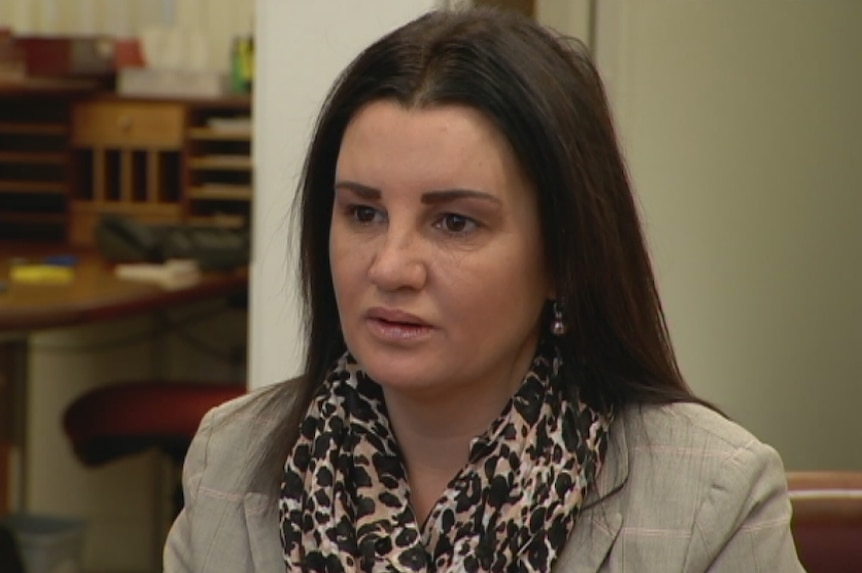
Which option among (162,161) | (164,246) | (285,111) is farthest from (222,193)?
(285,111)

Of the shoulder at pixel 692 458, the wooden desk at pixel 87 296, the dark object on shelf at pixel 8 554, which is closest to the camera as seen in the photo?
the shoulder at pixel 692 458

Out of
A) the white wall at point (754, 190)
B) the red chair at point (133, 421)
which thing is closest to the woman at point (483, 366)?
the white wall at point (754, 190)

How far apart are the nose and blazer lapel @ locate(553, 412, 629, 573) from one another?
0.29m

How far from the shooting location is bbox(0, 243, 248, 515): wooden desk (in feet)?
11.3

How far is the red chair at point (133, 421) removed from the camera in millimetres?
3961

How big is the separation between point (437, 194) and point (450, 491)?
0.97 ft

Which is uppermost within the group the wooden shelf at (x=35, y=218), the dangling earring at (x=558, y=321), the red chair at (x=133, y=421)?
the dangling earring at (x=558, y=321)

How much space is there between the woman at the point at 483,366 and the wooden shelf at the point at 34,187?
3917 millimetres

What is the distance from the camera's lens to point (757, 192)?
9.73 ft

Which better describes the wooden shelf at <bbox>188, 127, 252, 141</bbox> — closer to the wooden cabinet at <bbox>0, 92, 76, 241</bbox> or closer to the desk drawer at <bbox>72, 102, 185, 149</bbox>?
the desk drawer at <bbox>72, 102, 185, 149</bbox>

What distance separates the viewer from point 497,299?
55.8 inches

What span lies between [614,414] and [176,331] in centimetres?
381

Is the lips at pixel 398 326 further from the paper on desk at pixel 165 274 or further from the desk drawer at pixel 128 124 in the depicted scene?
the desk drawer at pixel 128 124

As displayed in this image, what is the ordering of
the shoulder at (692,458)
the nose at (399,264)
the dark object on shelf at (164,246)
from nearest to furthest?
the nose at (399,264)
the shoulder at (692,458)
the dark object on shelf at (164,246)
